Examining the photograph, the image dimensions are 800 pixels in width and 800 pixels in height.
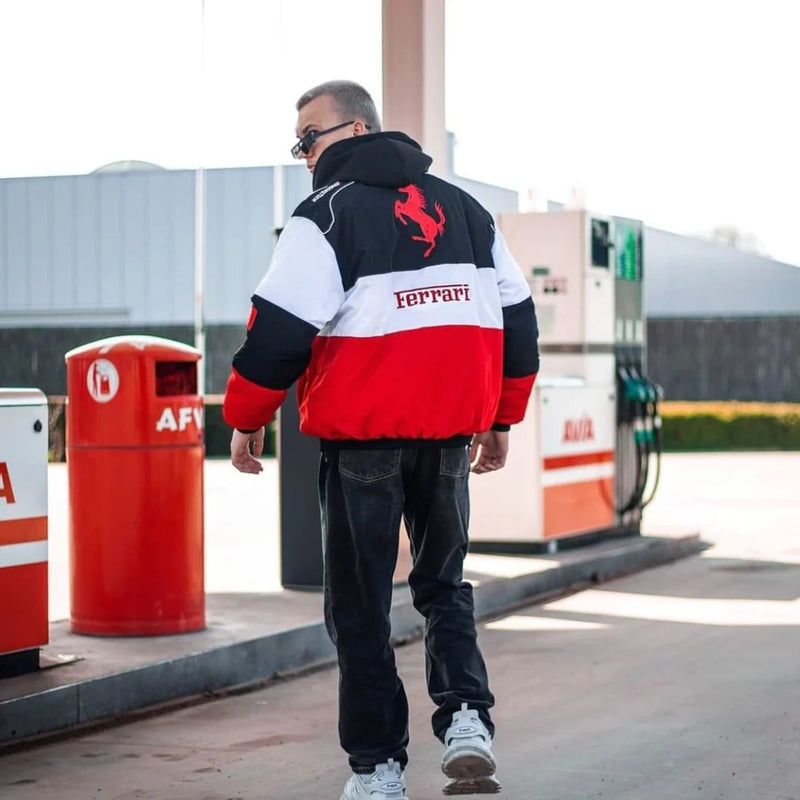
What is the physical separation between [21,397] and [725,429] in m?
21.2

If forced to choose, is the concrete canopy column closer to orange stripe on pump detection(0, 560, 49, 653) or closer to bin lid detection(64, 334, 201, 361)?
bin lid detection(64, 334, 201, 361)

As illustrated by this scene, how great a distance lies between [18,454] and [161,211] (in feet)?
14.7

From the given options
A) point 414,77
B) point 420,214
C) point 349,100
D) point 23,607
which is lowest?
point 23,607

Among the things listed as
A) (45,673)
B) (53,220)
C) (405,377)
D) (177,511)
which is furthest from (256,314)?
(53,220)

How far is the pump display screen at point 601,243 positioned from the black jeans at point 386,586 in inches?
263

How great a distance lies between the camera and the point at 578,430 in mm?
10703

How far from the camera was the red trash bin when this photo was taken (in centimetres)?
686

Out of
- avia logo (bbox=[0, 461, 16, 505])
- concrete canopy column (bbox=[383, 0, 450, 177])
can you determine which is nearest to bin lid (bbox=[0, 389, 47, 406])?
avia logo (bbox=[0, 461, 16, 505])

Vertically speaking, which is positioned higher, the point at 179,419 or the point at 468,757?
the point at 179,419

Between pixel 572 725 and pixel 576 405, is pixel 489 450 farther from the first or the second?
pixel 576 405

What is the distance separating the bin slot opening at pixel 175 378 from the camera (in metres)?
6.97

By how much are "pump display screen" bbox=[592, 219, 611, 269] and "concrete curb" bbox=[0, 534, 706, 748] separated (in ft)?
7.88

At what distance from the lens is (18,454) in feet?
19.7

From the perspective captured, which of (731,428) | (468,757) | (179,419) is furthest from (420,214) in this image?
(731,428)
